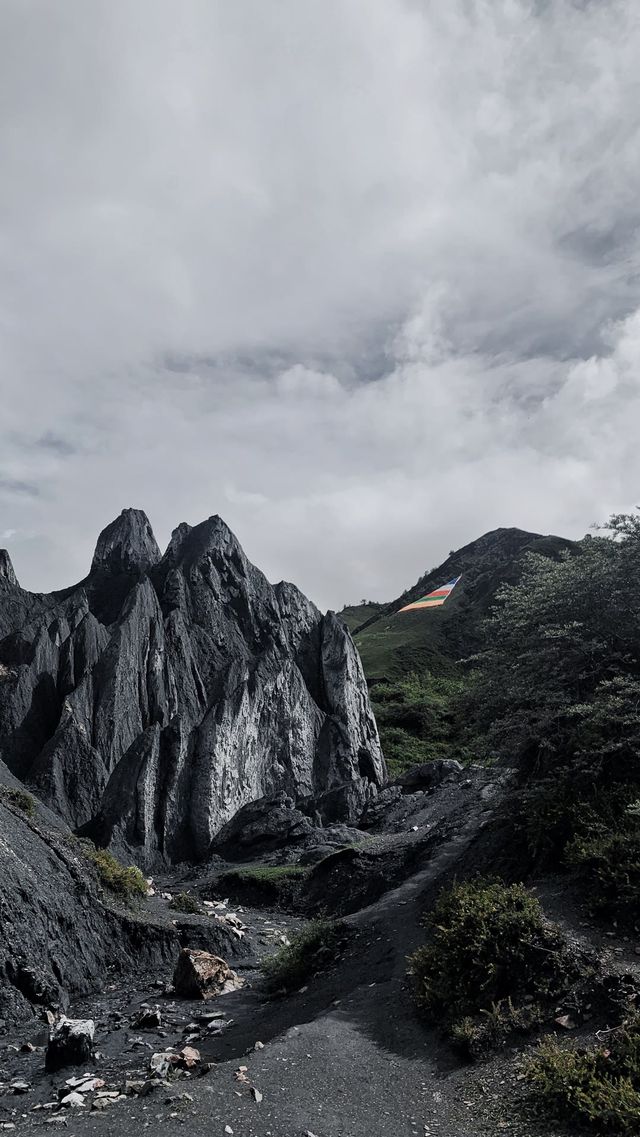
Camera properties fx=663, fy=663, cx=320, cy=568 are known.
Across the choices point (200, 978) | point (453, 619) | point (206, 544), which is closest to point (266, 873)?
point (200, 978)

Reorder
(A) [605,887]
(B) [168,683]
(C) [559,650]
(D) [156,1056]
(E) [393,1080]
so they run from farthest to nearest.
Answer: (B) [168,683], (C) [559,650], (A) [605,887], (D) [156,1056], (E) [393,1080]

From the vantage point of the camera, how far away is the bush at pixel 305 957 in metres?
14.9

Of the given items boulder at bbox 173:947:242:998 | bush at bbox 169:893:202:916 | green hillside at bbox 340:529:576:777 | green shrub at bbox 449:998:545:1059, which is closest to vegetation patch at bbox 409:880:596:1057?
green shrub at bbox 449:998:545:1059

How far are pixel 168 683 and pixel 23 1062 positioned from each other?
33848 millimetres

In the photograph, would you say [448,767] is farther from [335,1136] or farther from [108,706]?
A: [335,1136]

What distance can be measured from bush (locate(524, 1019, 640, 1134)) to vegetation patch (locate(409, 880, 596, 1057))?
38.5 inches

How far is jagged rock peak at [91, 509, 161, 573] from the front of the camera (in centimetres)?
5775

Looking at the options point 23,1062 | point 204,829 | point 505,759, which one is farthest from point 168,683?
point 23,1062

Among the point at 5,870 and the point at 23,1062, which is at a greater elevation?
the point at 5,870

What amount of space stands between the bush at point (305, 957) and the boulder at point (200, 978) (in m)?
0.96

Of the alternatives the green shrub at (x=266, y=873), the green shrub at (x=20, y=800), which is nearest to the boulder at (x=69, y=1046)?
the green shrub at (x=20, y=800)

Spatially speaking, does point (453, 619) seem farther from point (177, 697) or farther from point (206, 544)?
point (177, 697)

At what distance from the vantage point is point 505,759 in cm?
1878

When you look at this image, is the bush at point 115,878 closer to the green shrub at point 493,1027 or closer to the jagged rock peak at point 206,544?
the green shrub at point 493,1027
